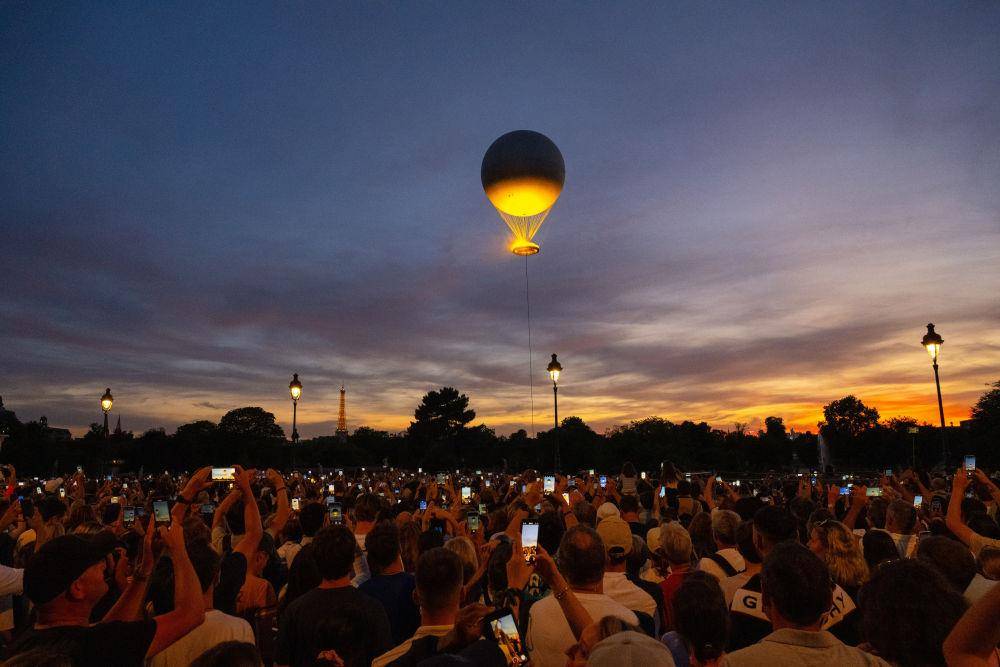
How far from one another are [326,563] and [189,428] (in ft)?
377

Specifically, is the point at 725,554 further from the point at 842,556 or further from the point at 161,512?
the point at 161,512

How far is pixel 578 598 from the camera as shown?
3977 mm

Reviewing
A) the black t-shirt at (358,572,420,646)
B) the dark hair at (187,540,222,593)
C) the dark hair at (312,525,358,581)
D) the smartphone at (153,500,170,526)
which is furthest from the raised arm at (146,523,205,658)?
the smartphone at (153,500,170,526)

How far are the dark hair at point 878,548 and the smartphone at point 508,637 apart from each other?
4.38 m

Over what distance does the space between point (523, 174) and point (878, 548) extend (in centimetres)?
1547

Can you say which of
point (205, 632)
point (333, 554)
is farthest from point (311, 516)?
point (205, 632)


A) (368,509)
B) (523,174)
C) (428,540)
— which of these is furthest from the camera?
(523,174)

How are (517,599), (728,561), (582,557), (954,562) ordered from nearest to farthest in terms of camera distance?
(517,599)
(582,557)
(954,562)
(728,561)

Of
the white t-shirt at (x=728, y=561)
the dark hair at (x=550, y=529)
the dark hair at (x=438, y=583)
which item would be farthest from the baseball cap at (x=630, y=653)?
the dark hair at (x=550, y=529)

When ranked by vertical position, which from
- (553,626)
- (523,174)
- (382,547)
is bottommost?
(553,626)

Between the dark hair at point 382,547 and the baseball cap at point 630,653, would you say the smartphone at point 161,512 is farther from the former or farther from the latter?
the baseball cap at point 630,653

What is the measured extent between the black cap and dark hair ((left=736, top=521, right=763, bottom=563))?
4884 mm

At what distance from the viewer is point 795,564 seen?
3355 millimetres

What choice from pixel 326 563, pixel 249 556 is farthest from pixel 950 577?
pixel 249 556
